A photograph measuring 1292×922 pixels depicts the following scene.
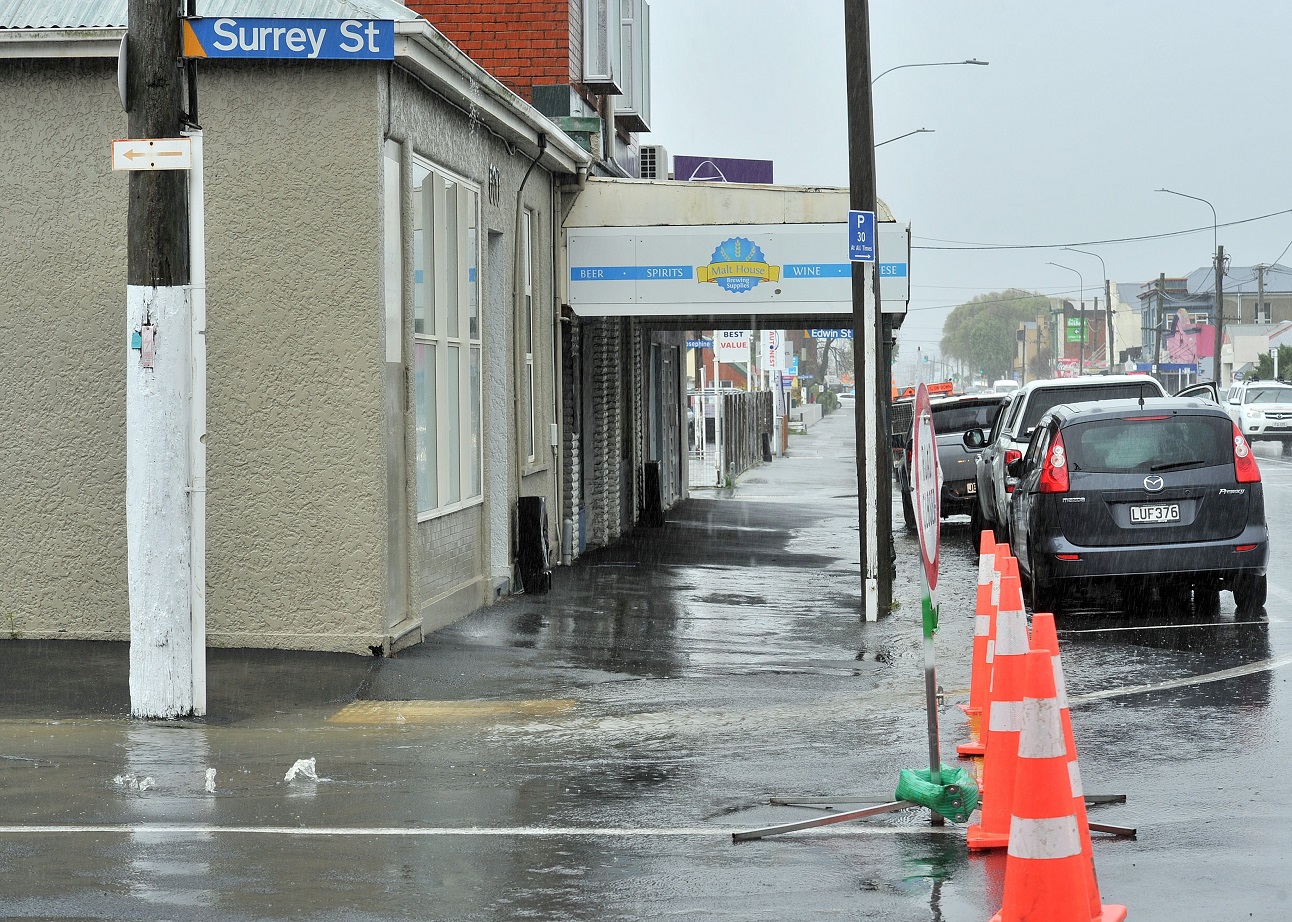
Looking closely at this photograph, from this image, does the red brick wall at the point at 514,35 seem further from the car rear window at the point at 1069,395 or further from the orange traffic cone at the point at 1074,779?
the orange traffic cone at the point at 1074,779

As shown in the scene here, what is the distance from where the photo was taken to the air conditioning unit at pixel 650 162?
2620cm

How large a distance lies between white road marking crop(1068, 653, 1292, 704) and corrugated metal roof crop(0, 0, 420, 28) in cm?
622

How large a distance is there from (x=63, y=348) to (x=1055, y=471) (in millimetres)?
7262

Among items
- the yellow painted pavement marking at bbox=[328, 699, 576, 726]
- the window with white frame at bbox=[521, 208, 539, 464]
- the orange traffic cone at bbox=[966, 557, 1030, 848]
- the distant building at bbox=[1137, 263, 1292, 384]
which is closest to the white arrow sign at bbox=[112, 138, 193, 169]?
the yellow painted pavement marking at bbox=[328, 699, 576, 726]

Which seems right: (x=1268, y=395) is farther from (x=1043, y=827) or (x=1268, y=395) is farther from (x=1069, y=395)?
(x=1043, y=827)

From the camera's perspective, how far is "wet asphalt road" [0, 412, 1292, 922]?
567 centimetres

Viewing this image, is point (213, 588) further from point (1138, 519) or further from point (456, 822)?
point (1138, 519)

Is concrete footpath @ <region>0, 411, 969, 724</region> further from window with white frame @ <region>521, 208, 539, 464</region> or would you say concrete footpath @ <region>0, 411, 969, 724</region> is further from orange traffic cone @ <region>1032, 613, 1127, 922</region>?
orange traffic cone @ <region>1032, 613, 1127, 922</region>

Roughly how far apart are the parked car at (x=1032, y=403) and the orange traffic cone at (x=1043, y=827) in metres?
12.7

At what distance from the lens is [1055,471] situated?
42.4 ft

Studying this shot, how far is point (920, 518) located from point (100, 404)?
6.42 m

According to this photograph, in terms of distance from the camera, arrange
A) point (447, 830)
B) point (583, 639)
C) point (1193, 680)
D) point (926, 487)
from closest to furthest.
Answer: point (447, 830), point (926, 487), point (1193, 680), point (583, 639)

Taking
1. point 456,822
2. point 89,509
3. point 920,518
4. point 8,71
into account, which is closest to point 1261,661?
point 920,518

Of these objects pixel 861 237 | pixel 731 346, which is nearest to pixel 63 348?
pixel 861 237
